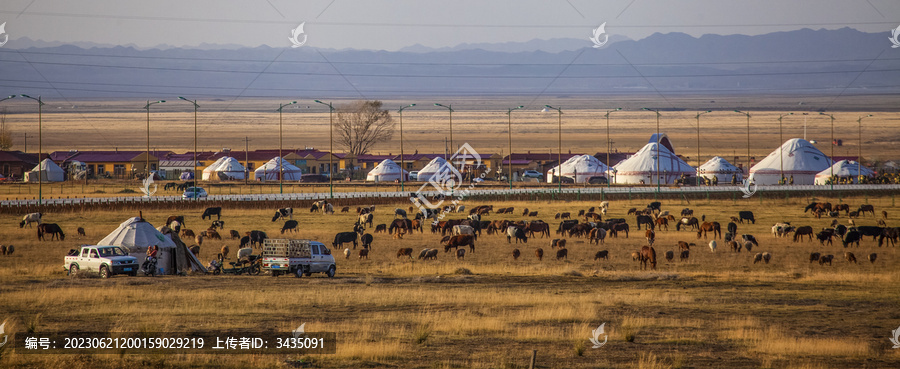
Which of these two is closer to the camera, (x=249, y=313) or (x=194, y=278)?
(x=249, y=313)

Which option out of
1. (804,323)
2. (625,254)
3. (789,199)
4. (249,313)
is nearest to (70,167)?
(789,199)

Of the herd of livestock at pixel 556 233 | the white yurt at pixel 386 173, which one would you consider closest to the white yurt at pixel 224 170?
the white yurt at pixel 386 173

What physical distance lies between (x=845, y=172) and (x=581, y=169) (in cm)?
3136

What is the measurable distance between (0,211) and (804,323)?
5490cm

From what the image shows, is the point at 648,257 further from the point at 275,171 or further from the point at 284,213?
the point at 275,171

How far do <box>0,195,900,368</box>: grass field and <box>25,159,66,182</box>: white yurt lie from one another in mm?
75438

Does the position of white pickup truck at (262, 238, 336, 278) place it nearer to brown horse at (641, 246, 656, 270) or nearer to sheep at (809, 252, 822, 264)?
brown horse at (641, 246, 656, 270)

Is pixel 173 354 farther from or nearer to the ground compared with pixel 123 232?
nearer to the ground

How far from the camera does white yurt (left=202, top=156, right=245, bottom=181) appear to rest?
12050 cm

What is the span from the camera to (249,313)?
2492 cm

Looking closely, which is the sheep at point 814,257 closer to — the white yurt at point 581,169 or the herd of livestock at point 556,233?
the herd of livestock at point 556,233

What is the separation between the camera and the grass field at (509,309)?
2009 centimetres

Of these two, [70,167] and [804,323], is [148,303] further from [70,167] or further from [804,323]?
[70,167]
